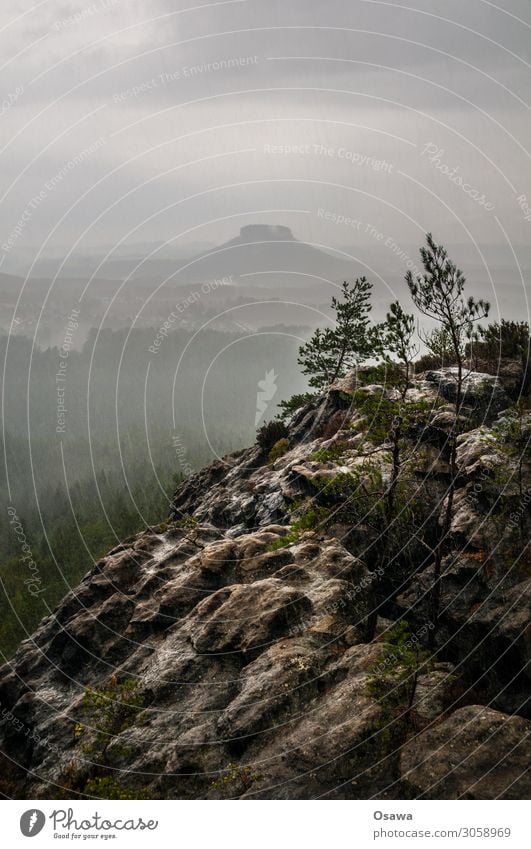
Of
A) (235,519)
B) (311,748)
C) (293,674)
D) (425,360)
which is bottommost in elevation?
(311,748)

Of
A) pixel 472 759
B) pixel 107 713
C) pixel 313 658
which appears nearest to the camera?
pixel 472 759

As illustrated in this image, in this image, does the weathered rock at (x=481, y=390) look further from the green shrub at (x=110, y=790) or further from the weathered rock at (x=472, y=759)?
the green shrub at (x=110, y=790)

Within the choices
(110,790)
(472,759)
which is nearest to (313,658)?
(472,759)

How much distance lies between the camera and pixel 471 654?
16.4 meters

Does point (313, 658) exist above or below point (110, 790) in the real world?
above

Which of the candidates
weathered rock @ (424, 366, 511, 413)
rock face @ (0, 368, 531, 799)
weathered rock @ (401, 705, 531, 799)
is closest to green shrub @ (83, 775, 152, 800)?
rock face @ (0, 368, 531, 799)

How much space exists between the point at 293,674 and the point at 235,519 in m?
17.6

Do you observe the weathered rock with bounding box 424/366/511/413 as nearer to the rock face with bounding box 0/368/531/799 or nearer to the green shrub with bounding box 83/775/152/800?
the rock face with bounding box 0/368/531/799

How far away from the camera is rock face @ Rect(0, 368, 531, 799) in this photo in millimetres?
13422

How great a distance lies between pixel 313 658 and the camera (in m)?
16.0

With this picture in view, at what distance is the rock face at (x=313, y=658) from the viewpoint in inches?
528

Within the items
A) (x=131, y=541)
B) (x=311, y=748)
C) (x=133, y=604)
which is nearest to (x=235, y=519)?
(x=131, y=541)

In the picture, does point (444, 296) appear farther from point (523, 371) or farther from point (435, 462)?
Result: point (523, 371)

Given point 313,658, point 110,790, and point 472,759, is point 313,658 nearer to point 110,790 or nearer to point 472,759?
point 472,759
